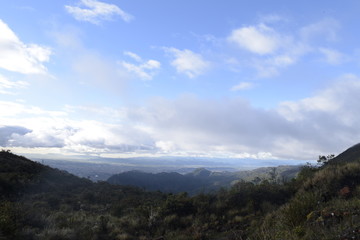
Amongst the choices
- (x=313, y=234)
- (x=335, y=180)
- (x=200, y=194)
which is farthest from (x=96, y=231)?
(x=335, y=180)

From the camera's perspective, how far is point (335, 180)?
13047 mm

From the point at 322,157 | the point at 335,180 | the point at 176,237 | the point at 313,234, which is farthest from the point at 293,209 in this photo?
the point at 322,157

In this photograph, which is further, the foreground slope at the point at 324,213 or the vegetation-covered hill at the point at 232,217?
the vegetation-covered hill at the point at 232,217

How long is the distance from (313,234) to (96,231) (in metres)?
8.91

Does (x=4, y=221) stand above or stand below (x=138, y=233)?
above

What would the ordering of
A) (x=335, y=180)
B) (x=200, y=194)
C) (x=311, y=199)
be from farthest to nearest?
(x=200, y=194) → (x=335, y=180) → (x=311, y=199)

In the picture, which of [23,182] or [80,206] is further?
[23,182]

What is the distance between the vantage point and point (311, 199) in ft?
31.4

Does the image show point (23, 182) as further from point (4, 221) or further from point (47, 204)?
point (4, 221)

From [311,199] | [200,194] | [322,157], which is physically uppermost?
[322,157]

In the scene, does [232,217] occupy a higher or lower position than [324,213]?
lower

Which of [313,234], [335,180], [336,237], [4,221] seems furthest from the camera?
[335,180]

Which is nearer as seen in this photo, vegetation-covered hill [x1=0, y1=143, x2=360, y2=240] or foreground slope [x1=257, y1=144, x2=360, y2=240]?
foreground slope [x1=257, y1=144, x2=360, y2=240]

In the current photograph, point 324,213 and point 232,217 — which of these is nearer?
point 324,213
